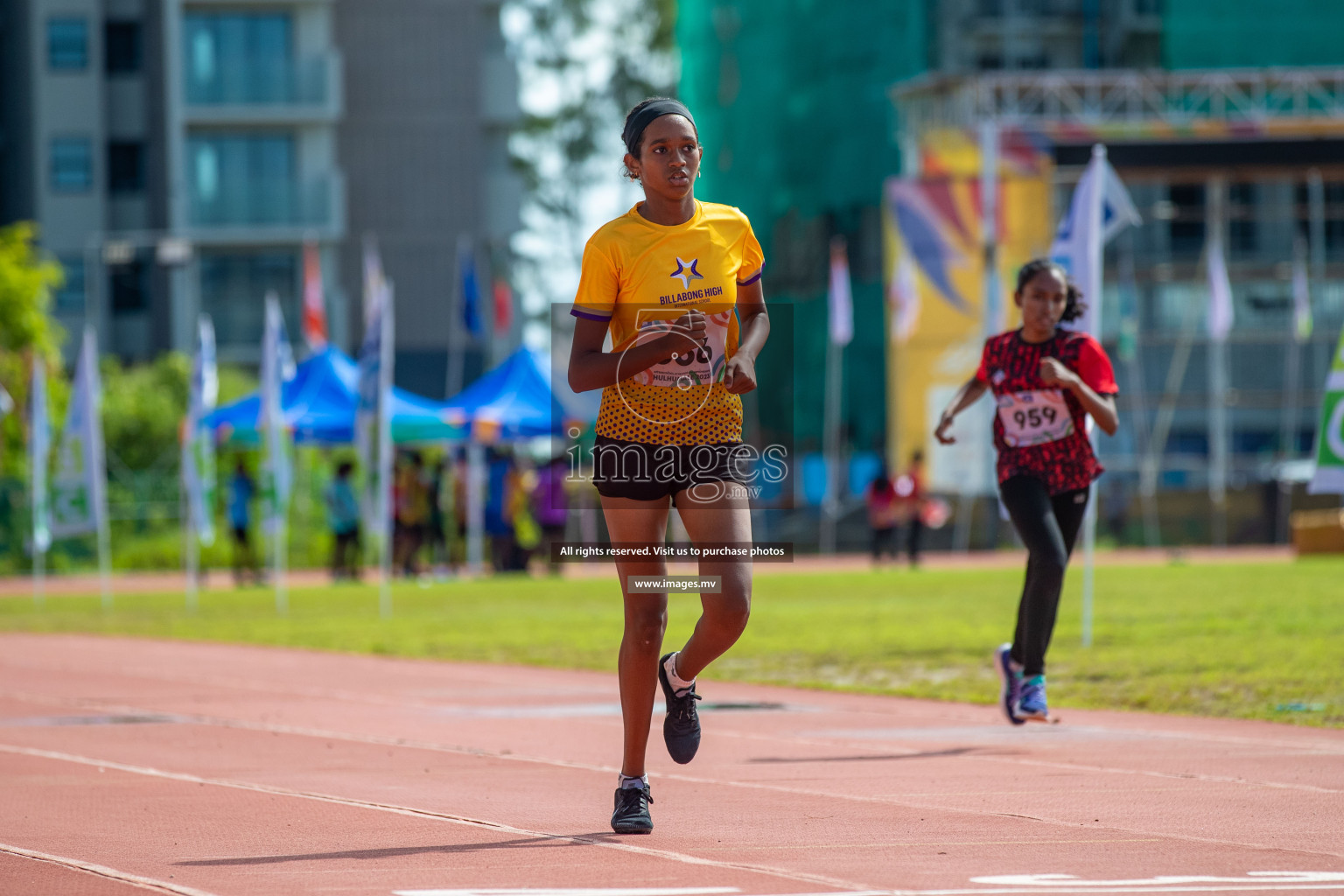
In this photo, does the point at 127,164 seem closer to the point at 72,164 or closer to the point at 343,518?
the point at 72,164

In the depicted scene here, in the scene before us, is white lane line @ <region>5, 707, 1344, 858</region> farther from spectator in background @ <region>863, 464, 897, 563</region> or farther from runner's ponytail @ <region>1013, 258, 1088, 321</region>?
spectator in background @ <region>863, 464, 897, 563</region>

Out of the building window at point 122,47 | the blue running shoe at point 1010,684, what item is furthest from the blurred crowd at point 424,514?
the building window at point 122,47

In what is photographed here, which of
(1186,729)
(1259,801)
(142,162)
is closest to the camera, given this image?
(1259,801)

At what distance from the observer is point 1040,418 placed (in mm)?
8969

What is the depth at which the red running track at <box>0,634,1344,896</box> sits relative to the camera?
5309mm

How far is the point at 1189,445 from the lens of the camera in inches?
1781

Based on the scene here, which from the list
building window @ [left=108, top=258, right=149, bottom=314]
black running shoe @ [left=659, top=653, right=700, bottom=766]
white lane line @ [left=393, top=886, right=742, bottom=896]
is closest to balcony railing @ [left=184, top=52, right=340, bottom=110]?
building window @ [left=108, top=258, right=149, bottom=314]

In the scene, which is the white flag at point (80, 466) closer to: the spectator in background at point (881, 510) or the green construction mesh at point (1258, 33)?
the spectator in background at point (881, 510)

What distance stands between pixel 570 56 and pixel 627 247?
50237mm

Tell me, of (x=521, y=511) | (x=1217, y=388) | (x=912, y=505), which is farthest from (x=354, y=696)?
(x=1217, y=388)

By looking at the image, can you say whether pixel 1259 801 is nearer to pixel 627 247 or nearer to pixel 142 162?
pixel 627 247

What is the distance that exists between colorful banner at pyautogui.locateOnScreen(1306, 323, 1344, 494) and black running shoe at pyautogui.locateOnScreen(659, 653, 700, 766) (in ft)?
23.5

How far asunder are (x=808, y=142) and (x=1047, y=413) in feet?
158

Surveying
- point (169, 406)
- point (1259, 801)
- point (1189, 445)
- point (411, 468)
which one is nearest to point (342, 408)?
point (411, 468)
